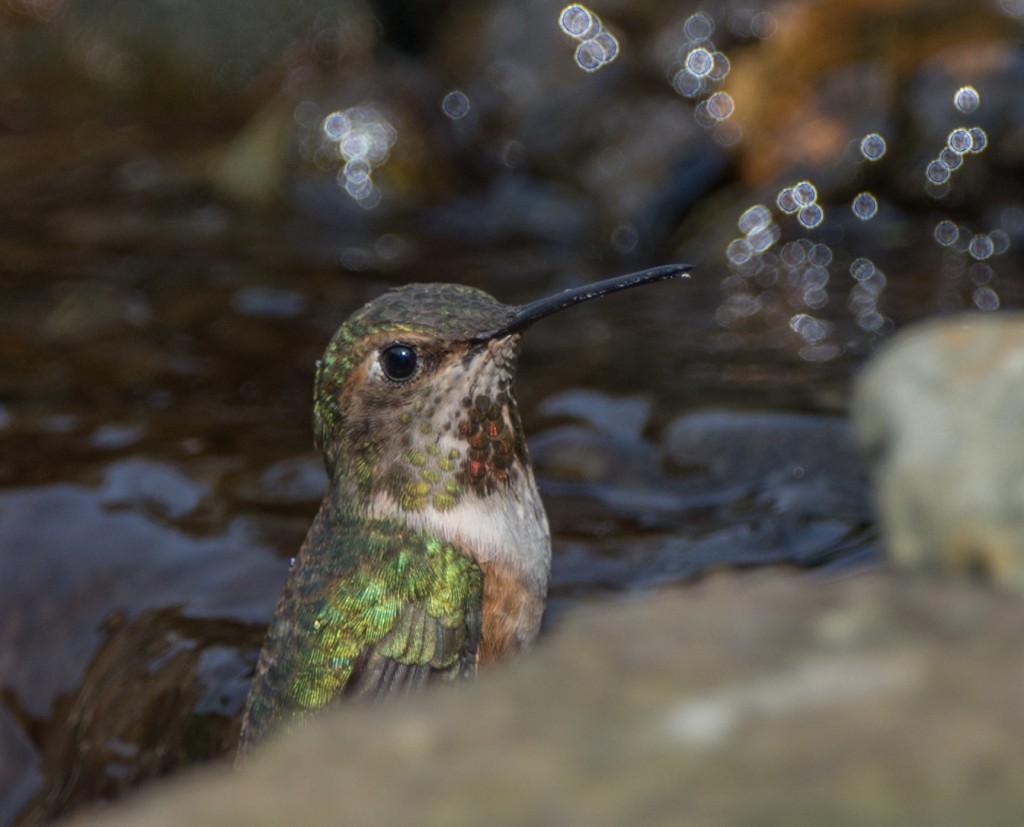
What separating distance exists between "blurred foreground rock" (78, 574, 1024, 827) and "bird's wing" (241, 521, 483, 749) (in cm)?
180

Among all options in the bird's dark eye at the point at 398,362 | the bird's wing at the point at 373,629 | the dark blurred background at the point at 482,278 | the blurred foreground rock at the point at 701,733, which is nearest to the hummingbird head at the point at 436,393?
the bird's dark eye at the point at 398,362

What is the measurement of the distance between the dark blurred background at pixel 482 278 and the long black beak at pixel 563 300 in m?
1.68

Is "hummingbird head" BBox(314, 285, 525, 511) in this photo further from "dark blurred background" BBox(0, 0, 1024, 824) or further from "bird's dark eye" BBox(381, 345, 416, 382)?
"dark blurred background" BBox(0, 0, 1024, 824)

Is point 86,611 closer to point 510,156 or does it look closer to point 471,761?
point 471,761

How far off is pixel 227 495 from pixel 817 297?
3998mm

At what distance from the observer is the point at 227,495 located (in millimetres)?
6359

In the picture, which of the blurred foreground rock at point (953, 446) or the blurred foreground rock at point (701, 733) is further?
the blurred foreground rock at point (953, 446)

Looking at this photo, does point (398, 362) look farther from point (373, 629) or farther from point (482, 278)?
point (482, 278)

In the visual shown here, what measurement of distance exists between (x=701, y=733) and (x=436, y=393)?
7.74 feet

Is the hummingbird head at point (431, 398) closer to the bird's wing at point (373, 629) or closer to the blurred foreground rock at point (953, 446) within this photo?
the bird's wing at point (373, 629)

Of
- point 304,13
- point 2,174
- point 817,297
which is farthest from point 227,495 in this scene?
point 304,13

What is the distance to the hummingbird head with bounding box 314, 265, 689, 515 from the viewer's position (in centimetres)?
405

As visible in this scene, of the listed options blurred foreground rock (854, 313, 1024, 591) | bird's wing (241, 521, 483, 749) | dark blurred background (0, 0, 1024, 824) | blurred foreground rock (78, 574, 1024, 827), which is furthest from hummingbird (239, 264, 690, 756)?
blurred foreground rock (78, 574, 1024, 827)

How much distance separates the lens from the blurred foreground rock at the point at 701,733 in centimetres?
166
